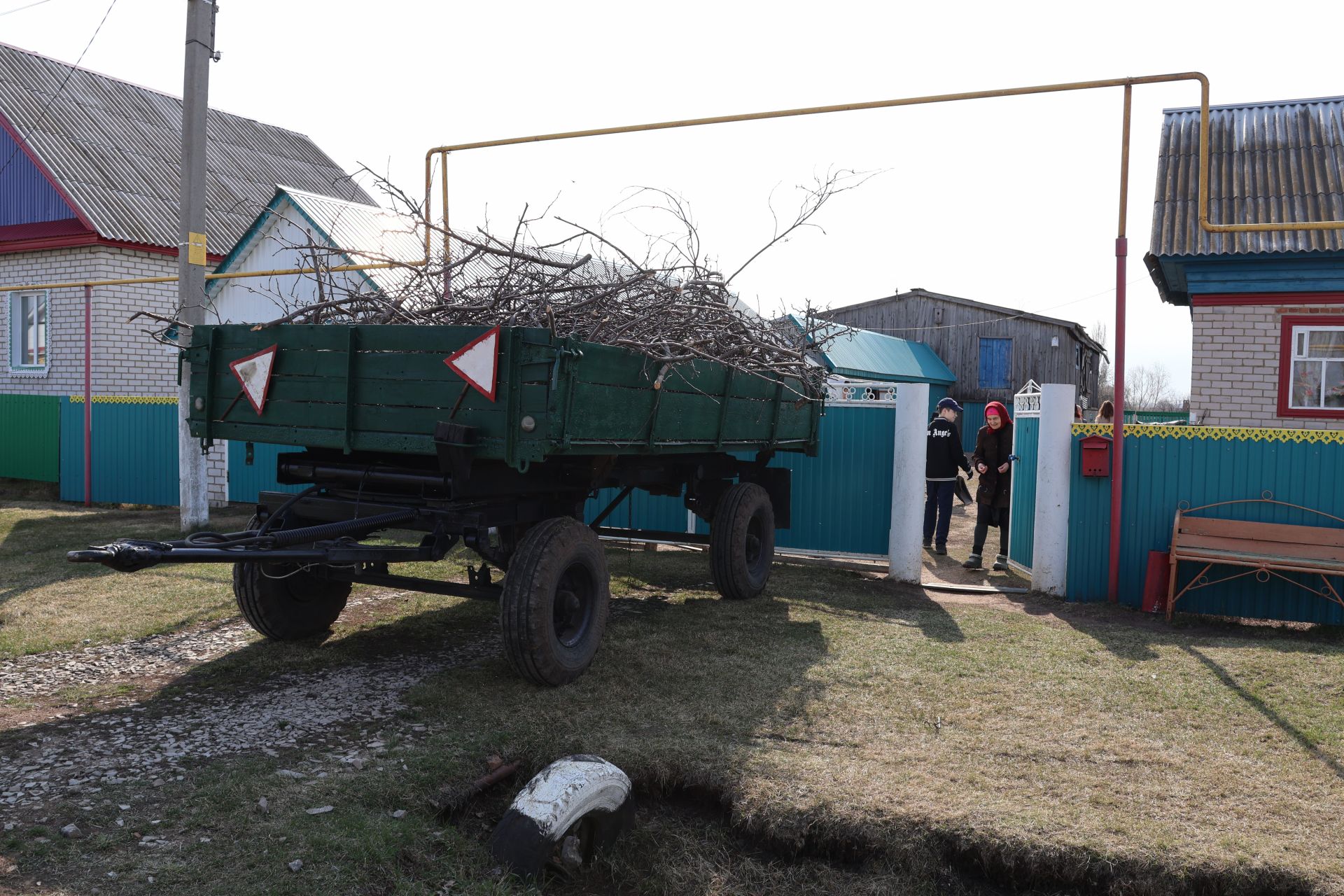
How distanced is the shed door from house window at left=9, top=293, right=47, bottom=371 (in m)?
22.7

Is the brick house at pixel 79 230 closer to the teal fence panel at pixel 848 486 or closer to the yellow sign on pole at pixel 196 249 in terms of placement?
the yellow sign on pole at pixel 196 249

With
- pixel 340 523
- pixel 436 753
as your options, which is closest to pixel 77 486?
pixel 340 523

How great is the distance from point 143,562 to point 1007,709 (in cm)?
404

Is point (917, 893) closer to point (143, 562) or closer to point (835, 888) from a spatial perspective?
point (835, 888)

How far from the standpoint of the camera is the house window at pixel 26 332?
1733cm

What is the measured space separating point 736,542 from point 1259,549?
3861mm

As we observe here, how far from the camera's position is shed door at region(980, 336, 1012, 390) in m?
27.9

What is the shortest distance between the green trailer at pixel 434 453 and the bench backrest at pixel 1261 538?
4219 millimetres

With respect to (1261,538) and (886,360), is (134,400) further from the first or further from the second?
(886,360)

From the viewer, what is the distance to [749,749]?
166 inches

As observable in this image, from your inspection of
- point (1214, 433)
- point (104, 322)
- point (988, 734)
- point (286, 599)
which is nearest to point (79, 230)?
point (104, 322)

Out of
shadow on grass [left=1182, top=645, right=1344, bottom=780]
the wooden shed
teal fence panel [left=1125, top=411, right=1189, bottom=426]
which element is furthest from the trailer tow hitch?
teal fence panel [left=1125, top=411, right=1189, bottom=426]

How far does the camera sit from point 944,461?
10359 mm

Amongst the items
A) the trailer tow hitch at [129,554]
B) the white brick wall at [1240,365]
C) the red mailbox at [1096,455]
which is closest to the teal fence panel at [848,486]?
the red mailbox at [1096,455]
